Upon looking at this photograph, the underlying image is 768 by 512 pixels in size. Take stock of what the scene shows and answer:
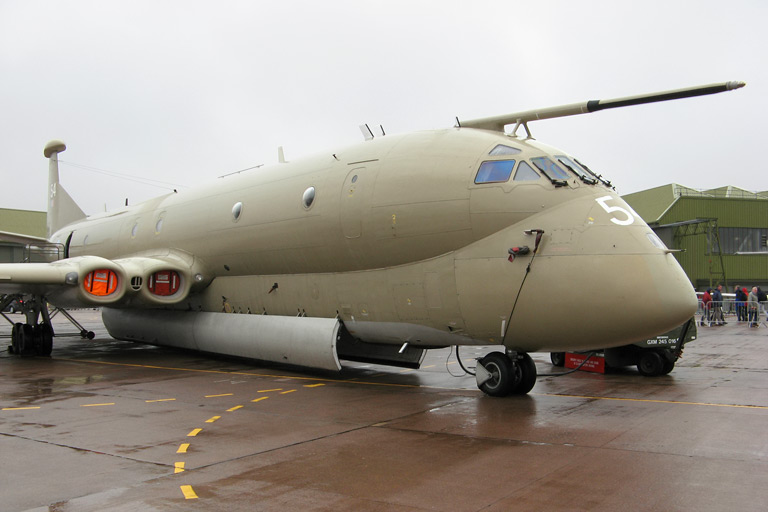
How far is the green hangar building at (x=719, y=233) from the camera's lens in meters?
45.6

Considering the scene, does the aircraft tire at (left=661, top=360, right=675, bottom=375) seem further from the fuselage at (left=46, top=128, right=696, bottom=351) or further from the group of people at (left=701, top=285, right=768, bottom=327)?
the group of people at (left=701, top=285, right=768, bottom=327)

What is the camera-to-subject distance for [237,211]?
13.8 m

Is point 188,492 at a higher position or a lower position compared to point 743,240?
lower

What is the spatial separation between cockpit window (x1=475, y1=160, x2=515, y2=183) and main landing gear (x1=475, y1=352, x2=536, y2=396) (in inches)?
103

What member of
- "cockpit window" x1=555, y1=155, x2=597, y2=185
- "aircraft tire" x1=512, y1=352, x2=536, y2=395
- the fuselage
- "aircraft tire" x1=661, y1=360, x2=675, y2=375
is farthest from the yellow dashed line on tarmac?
"aircraft tire" x1=661, y1=360, x2=675, y2=375

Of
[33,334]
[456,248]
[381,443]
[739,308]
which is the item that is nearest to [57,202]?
[33,334]

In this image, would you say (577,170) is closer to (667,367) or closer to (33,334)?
(667,367)

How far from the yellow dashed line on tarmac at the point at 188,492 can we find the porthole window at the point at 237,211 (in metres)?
8.91

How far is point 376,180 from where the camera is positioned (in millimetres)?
10539

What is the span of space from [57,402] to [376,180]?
5.95m

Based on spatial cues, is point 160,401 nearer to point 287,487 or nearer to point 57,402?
point 57,402

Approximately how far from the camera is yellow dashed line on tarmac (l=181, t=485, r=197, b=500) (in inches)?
197

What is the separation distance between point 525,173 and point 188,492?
6282mm

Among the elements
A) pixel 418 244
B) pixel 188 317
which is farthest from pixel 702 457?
pixel 188 317
